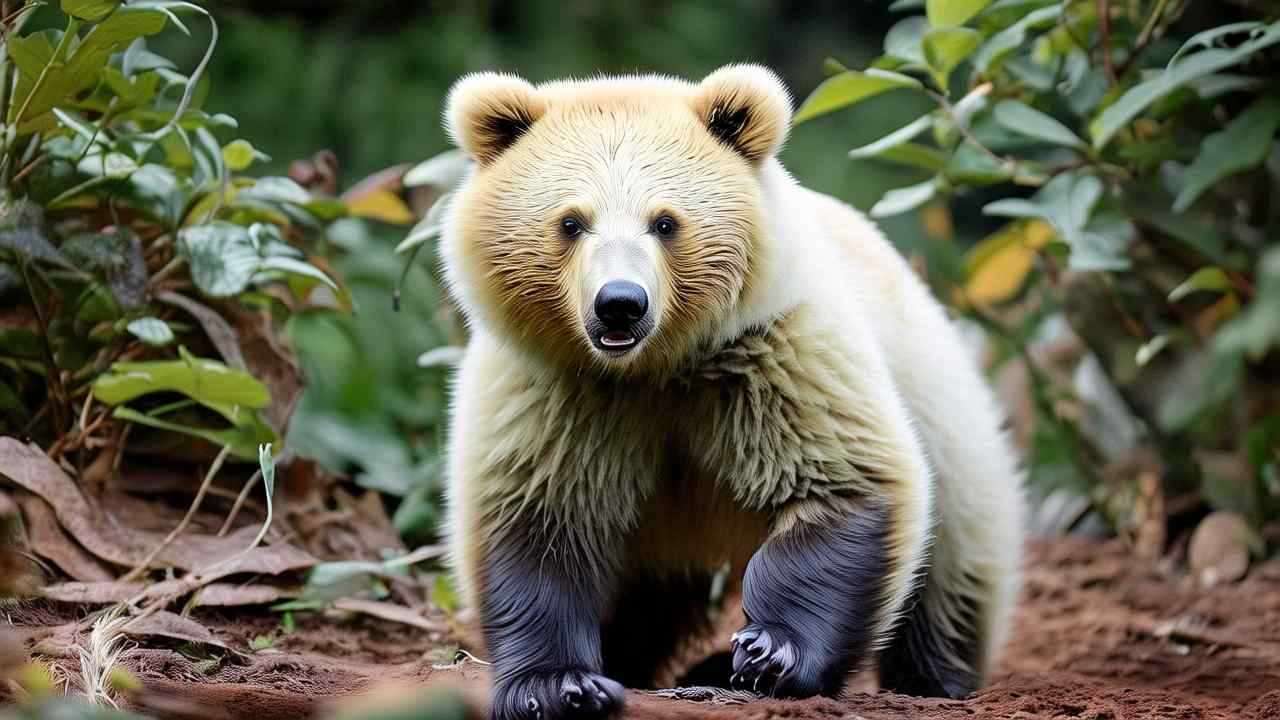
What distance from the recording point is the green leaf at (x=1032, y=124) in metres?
3.65

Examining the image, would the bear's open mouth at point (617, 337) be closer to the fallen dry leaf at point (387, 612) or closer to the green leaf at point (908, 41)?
the fallen dry leaf at point (387, 612)

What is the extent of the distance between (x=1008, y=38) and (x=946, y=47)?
17cm

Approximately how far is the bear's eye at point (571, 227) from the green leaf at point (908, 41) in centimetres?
132

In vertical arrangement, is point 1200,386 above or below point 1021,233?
below

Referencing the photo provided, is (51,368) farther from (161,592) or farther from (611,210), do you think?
(611,210)

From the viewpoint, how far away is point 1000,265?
202 inches

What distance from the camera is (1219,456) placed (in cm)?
443

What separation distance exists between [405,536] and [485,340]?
1.36 meters

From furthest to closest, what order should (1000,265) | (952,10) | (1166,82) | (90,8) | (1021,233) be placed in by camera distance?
(1000,265)
(1021,233)
(952,10)
(1166,82)
(90,8)

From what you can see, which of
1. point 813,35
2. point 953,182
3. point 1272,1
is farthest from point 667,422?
point 813,35

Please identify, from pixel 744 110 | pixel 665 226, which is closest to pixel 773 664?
pixel 665 226

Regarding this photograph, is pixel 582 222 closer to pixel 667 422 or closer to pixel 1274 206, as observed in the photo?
pixel 667 422

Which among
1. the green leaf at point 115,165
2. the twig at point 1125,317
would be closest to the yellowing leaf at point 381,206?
the green leaf at point 115,165

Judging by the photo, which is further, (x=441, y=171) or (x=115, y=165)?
(x=441, y=171)
